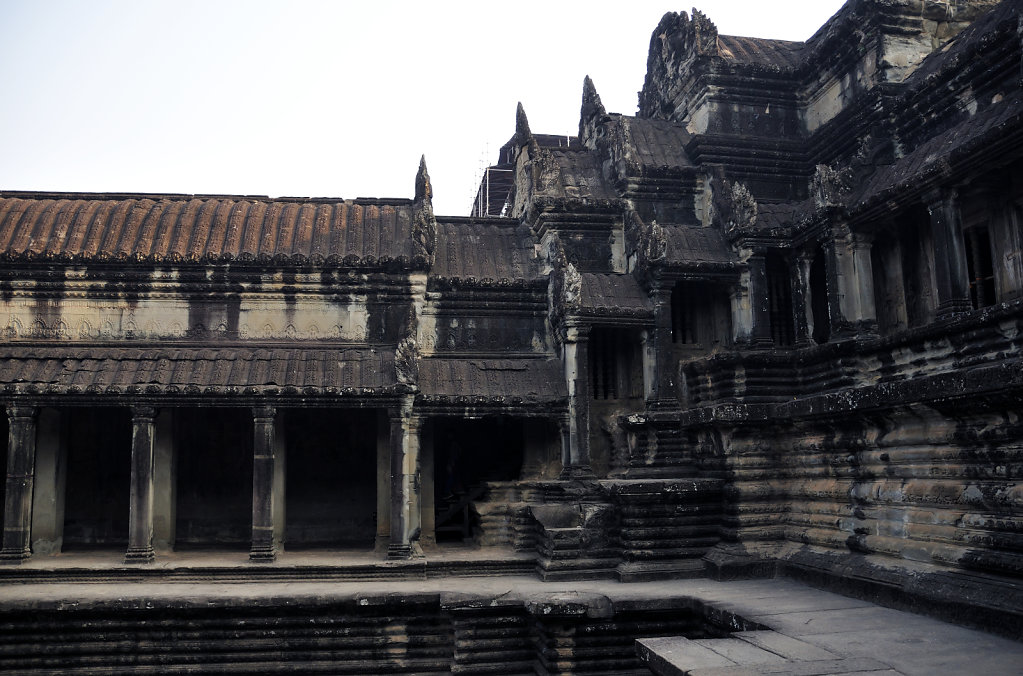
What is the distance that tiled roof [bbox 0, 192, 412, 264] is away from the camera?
50.0 feet

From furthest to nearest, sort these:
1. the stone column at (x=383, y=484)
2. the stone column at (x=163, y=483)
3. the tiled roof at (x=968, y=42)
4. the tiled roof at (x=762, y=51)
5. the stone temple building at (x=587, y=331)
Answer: the tiled roof at (x=762, y=51)
the stone column at (x=383, y=484)
the stone column at (x=163, y=483)
the tiled roof at (x=968, y=42)
the stone temple building at (x=587, y=331)

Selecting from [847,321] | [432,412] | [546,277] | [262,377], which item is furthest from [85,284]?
[847,321]

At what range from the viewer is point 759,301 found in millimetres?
14844

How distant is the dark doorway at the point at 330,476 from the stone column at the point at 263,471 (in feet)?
9.81

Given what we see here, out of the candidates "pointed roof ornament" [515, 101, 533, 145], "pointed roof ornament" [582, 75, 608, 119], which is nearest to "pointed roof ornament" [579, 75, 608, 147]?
"pointed roof ornament" [582, 75, 608, 119]

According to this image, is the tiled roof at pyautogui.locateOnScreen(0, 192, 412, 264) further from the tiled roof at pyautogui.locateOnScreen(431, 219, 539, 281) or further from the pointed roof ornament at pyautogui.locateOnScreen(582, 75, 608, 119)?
the pointed roof ornament at pyautogui.locateOnScreen(582, 75, 608, 119)

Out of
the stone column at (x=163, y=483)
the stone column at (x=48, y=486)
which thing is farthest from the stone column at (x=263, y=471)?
the stone column at (x=48, y=486)

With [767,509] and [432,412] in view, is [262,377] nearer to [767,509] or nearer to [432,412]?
[432,412]

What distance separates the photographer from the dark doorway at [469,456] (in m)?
17.3

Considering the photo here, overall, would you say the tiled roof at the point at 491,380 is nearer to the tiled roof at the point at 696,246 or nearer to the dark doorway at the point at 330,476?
the dark doorway at the point at 330,476

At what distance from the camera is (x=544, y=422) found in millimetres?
16031

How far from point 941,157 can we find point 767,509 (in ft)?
17.6

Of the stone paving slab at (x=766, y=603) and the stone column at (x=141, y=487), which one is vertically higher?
the stone column at (x=141, y=487)

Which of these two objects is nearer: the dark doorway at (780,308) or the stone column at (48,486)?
the stone column at (48,486)
